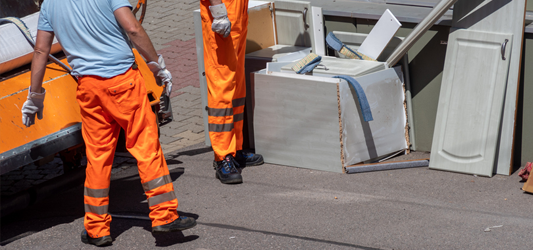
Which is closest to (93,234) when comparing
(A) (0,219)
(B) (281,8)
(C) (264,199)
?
(A) (0,219)

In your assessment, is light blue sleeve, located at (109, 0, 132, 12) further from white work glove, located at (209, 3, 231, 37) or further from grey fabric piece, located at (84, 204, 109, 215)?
grey fabric piece, located at (84, 204, 109, 215)

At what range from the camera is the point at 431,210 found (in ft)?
13.0

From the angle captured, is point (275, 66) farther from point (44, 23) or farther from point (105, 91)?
point (44, 23)

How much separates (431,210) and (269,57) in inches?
80.3

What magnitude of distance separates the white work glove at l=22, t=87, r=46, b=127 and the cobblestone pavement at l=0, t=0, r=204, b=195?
708 mm

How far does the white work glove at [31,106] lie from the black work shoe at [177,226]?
1.05 m

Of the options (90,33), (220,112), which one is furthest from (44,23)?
(220,112)

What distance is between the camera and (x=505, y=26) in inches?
172

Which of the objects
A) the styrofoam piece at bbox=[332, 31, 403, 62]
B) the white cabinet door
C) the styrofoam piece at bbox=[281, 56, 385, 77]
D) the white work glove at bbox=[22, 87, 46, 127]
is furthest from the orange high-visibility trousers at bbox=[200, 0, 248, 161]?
the white cabinet door

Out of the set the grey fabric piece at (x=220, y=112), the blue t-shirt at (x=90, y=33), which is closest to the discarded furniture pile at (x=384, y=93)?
the grey fabric piece at (x=220, y=112)

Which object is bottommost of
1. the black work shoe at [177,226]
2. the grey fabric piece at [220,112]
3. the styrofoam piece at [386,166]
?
the styrofoam piece at [386,166]

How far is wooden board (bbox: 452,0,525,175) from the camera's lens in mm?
4316

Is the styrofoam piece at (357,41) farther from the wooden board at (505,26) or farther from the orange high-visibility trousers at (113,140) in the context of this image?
the orange high-visibility trousers at (113,140)

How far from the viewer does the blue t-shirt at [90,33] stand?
3.45 meters
